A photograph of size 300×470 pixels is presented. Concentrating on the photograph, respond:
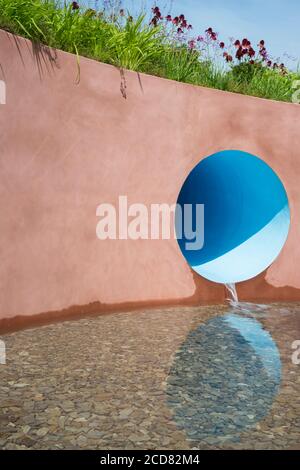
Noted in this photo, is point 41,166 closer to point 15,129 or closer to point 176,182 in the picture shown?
point 15,129

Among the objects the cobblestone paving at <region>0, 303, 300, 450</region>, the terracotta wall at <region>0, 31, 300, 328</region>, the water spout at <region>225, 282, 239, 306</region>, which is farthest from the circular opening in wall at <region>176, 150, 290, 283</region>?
the cobblestone paving at <region>0, 303, 300, 450</region>

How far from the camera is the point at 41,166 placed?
5910mm

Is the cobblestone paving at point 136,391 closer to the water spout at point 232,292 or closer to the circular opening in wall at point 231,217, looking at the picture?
the water spout at point 232,292

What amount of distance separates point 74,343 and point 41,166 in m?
2.18

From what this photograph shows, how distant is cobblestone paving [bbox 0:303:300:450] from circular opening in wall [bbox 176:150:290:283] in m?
2.25

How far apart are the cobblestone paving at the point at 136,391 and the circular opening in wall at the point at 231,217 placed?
2.25 meters

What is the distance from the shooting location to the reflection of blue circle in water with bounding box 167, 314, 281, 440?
355 centimetres

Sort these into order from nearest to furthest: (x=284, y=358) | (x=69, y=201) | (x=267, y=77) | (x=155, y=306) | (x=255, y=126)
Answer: (x=284, y=358)
(x=69, y=201)
(x=155, y=306)
(x=255, y=126)
(x=267, y=77)

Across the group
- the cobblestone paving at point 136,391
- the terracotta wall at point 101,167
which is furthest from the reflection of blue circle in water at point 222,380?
the terracotta wall at point 101,167

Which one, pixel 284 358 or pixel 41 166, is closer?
pixel 284 358

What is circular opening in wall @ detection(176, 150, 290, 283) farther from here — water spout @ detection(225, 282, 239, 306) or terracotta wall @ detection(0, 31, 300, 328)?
terracotta wall @ detection(0, 31, 300, 328)

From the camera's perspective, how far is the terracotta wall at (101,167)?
5688 millimetres
